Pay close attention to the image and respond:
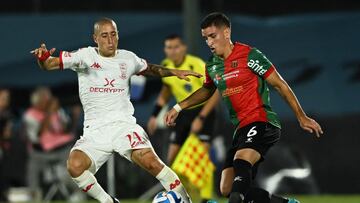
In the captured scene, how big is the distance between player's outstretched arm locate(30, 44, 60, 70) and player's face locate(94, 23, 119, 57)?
0.46 metres

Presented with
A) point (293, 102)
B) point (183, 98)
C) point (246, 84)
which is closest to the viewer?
point (293, 102)

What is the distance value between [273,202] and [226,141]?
7.78 meters

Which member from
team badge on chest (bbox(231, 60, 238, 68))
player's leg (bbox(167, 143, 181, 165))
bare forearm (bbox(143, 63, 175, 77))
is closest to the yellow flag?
player's leg (bbox(167, 143, 181, 165))

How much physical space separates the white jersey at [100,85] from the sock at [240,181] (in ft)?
4.73

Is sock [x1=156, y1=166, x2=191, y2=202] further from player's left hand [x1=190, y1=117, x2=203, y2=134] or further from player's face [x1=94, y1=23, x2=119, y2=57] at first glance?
player's left hand [x1=190, y1=117, x2=203, y2=134]

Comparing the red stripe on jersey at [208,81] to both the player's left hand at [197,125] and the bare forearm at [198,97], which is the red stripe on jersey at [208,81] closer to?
the bare forearm at [198,97]

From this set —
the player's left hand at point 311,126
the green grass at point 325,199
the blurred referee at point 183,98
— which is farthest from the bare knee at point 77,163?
the green grass at point 325,199

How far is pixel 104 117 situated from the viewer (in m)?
11.3

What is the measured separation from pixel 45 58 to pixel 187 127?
3843mm

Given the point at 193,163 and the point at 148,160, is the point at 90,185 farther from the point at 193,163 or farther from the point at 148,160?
the point at 193,163

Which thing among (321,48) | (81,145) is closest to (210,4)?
(321,48)

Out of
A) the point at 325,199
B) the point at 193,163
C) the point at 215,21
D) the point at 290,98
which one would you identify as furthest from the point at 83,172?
the point at 325,199

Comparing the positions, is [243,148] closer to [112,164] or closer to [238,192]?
[238,192]

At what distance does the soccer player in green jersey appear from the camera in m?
10.6
